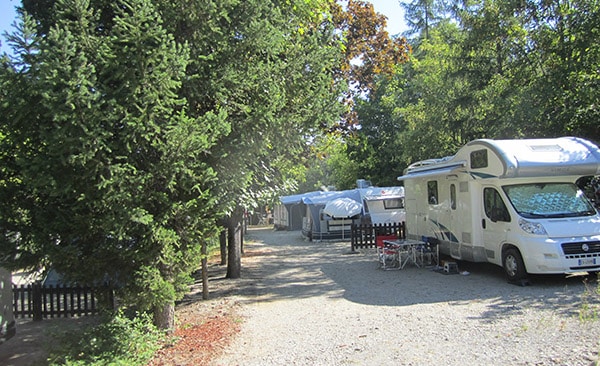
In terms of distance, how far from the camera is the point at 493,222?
398 inches

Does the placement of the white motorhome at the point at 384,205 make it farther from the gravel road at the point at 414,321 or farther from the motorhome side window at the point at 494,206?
the motorhome side window at the point at 494,206

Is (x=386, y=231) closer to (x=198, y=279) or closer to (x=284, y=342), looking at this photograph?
(x=198, y=279)

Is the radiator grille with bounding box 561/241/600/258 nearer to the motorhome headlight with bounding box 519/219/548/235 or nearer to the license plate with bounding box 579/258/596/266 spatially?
the license plate with bounding box 579/258/596/266

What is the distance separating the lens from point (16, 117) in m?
5.32

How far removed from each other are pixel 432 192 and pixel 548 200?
141 inches

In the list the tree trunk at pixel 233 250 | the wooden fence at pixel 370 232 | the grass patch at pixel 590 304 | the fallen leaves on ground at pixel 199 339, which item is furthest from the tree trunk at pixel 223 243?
the grass patch at pixel 590 304

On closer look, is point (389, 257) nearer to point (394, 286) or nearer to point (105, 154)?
point (394, 286)

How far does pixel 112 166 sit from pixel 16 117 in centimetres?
126

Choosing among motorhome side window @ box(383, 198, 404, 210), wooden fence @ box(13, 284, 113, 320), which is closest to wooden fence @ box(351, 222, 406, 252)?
motorhome side window @ box(383, 198, 404, 210)

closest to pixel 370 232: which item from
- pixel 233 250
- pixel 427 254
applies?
pixel 427 254

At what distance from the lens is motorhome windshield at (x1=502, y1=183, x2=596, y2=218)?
9391 mm

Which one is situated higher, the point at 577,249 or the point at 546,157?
the point at 546,157

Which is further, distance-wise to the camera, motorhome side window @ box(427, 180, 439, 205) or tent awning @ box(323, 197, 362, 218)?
tent awning @ box(323, 197, 362, 218)

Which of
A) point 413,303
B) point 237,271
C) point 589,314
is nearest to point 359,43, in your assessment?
point 237,271
